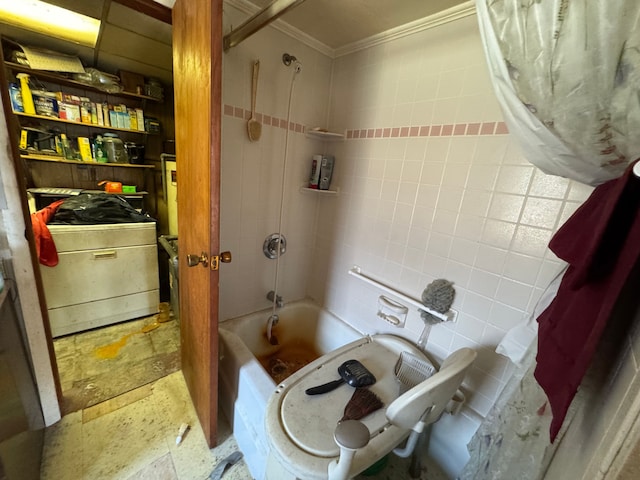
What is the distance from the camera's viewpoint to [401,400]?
768 millimetres

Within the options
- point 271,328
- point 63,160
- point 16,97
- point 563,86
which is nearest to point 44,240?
point 63,160

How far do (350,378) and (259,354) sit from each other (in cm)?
79

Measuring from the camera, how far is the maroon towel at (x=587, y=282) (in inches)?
14.5

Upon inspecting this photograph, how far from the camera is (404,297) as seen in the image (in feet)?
4.14

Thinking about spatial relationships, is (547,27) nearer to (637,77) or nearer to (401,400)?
(637,77)

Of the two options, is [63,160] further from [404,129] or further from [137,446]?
[404,129]

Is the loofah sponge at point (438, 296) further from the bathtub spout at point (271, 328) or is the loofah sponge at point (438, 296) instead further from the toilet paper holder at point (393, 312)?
the bathtub spout at point (271, 328)

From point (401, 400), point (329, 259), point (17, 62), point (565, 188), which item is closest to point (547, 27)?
point (565, 188)

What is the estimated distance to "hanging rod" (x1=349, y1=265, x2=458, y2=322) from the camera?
1146 millimetres

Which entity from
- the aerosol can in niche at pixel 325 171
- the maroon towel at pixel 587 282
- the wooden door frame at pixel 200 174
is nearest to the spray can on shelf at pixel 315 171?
the aerosol can in niche at pixel 325 171

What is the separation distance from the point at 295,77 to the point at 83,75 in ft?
6.32

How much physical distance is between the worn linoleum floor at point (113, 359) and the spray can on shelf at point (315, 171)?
149cm

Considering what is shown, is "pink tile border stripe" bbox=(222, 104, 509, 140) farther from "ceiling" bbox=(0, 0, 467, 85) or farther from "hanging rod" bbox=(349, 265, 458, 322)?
"hanging rod" bbox=(349, 265, 458, 322)

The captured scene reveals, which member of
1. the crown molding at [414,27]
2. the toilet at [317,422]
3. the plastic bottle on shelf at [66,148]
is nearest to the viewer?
the toilet at [317,422]
